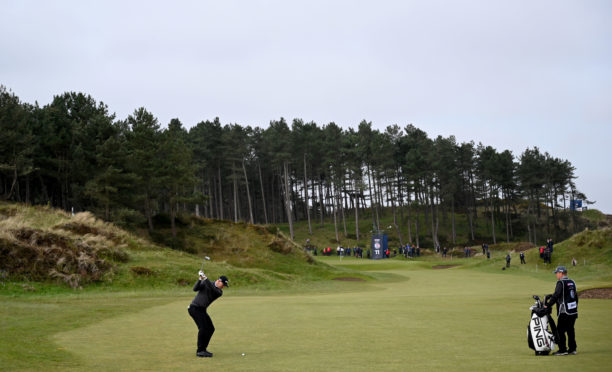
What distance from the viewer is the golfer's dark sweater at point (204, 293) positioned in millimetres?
12820

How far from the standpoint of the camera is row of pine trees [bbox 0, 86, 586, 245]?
54.0 meters

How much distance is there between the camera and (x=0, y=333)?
14.0 m

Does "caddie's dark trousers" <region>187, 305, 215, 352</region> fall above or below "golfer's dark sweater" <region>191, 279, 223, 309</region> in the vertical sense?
below

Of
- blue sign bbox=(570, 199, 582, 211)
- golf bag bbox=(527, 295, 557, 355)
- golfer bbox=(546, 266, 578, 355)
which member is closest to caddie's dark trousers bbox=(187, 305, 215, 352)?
golf bag bbox=(527, 295, 557, 355)

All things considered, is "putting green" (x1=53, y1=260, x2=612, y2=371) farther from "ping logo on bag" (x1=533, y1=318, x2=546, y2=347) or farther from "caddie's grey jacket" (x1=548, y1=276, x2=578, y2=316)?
"caddie's grey jacket" (x1=548, y1=276, x2=578, y2=316)

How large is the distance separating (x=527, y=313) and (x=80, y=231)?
110 feet

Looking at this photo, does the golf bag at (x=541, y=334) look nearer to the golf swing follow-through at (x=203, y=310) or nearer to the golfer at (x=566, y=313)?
the golfer at (x=566, y=313)

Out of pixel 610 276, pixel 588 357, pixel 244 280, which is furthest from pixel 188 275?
pixel 610 276

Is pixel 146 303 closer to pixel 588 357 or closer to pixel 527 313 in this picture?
pixel 527 313

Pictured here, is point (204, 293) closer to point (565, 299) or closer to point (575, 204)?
point (565, 299)

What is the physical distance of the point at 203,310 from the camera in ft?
41.8

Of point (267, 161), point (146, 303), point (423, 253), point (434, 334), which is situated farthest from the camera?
point (267, 161)

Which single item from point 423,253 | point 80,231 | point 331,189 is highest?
point 331,189

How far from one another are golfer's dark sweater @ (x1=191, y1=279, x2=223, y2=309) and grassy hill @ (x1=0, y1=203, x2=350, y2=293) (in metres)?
21.0
